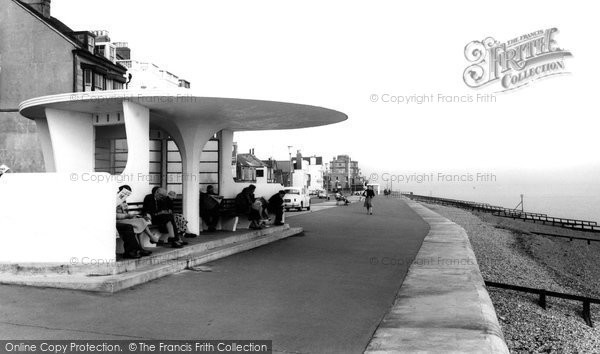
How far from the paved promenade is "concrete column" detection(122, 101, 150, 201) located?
2.34 meters

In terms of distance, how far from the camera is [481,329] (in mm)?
Answer: 5750

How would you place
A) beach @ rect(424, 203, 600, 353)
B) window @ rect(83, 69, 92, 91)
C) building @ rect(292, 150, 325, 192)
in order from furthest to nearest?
building @ rect(292, 150, 325, 192) → window @ rect(83, 69, 92, 91) → beach @ rect(424, 203, 600, 353)

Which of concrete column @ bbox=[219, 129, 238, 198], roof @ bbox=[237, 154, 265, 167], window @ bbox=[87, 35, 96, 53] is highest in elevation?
window @ bbox=[87, 35, 96, 53]

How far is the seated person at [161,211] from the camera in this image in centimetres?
1095

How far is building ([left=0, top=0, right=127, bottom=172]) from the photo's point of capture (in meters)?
29.0

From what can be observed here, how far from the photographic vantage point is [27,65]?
29344 millimetres

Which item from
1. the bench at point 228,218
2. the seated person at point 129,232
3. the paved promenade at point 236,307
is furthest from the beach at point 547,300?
the bench at point 228,218

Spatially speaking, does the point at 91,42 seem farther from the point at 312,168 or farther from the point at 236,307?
the point at 312,168

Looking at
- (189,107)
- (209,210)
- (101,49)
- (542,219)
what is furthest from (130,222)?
(542,219)

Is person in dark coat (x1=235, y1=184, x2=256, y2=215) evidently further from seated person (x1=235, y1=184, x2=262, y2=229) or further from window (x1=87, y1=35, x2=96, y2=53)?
window (x1=87, y1=35, x2=96, y2=53)

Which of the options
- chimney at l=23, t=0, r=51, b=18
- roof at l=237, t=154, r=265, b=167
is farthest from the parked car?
roof at l=237, t=154, r=265, b=167

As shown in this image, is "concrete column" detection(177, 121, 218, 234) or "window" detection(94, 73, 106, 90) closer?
"concrete column" detection(177, 121, 218, 234)

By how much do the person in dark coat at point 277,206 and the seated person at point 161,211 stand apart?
6901mm

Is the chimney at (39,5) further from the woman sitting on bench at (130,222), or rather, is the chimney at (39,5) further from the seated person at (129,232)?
the seated person at (129,232)
